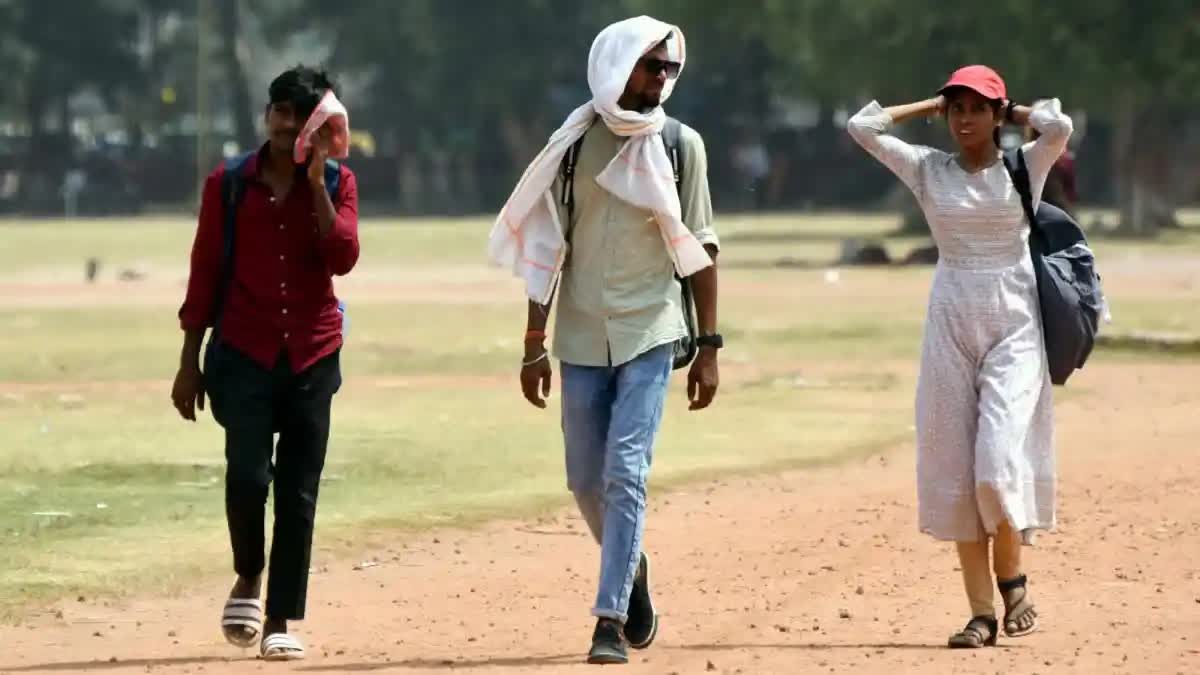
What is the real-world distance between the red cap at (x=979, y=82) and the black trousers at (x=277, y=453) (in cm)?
196

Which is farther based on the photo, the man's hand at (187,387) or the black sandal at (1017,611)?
the black sandal at (1017,611)

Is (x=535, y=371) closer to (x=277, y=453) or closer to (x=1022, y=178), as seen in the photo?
(x=277, y=453)

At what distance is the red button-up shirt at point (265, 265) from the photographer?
24.8 feet

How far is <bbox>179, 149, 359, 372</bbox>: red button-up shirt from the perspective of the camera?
24.8ft

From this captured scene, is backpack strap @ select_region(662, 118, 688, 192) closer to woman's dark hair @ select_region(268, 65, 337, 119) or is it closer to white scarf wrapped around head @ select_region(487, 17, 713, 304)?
white scarf wrapped around head @ select_region(487, 17, 713, 304)

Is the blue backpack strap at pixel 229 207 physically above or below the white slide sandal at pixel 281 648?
above

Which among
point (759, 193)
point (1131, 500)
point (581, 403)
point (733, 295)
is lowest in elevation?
point (759, 193)

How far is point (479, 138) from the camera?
255 feet

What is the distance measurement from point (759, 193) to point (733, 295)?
148ft

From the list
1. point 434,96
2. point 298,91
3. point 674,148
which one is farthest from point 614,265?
point 434,96

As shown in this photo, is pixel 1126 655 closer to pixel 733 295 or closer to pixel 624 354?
pixel 624 354

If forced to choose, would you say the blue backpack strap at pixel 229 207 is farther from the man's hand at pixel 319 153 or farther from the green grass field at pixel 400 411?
the green grass field at pixel 400 411

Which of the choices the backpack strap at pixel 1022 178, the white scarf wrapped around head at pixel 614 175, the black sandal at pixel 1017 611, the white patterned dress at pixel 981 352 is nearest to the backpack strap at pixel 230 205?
the white scarf wrapped around head at pixel 614 175

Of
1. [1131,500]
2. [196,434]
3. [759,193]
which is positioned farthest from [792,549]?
[759,193]
